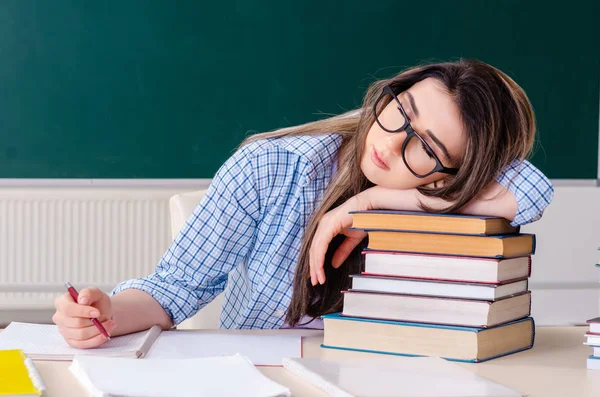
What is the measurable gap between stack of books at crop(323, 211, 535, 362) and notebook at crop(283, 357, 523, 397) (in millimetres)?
49

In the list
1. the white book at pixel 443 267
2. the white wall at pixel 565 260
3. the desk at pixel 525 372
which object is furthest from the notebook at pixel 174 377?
the white wall at pixel 565 260

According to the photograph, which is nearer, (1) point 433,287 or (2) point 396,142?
(1) point 433,287

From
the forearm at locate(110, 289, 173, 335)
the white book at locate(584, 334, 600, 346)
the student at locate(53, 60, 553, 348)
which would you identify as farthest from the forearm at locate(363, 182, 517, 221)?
the forearm at locate(110, 289, 173, 335)

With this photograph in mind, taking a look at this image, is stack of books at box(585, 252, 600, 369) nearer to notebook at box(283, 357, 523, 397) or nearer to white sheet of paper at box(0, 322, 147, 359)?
notebook at box(283, 357, 523, 397)

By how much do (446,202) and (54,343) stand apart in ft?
1.96

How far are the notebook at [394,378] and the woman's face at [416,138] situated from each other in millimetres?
332

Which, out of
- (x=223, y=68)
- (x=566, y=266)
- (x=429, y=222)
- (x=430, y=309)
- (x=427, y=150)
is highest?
(x=223, y=68)

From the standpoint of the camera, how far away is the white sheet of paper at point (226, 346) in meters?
1.05

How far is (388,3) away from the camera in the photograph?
384 centimetres

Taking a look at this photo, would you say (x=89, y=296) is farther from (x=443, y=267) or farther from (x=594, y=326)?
(x=594, y=326)

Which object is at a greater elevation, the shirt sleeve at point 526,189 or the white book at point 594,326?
the shirt sleeve at point 526,189

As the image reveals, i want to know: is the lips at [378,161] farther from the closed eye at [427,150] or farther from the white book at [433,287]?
the white book at [433,287]

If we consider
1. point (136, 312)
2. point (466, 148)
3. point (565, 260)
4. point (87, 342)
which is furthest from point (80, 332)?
point (565, 260)

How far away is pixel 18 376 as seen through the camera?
0.88 m
